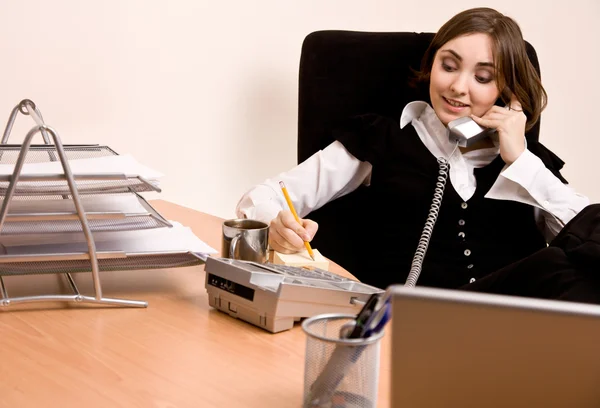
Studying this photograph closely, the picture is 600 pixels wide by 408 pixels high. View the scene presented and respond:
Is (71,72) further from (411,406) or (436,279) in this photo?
(411,406)

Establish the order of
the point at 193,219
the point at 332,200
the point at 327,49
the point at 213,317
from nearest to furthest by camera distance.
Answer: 1. the point at 213,317
2. the point at 193,219
3. the point at 327,49
4. the point at 332,200

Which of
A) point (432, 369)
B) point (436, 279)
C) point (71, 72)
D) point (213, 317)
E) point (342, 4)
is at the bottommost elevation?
point (436, 279)

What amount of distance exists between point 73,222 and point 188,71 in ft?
3.19

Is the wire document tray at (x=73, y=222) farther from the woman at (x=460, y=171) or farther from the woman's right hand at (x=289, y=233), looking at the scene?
the woman at (x=460, y=171)

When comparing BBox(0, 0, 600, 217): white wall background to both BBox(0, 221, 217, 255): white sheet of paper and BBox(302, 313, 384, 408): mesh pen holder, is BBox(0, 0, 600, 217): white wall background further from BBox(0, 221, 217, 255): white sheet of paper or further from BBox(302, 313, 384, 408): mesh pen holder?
BBox(302, 313, 384, 408): mesh pen holder

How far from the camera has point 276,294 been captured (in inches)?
35.4

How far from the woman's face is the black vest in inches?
5.0

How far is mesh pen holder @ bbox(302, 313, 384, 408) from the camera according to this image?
0.67 meters

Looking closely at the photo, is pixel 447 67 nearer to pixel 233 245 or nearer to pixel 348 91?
pixel 348 91

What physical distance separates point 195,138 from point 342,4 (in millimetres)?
600

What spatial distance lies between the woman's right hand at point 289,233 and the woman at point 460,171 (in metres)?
0.44

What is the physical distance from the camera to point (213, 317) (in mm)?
971

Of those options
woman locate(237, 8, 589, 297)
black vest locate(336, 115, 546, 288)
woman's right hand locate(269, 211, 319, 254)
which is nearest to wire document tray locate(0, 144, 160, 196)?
woman's right hand locate(269, 211, 319, 254)

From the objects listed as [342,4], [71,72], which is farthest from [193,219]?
[342,4]
